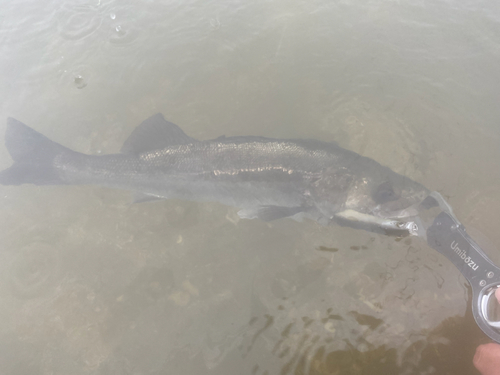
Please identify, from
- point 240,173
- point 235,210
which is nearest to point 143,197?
point 235,210

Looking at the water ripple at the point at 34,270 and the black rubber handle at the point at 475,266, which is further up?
the black rubber handle at the point at 475,266

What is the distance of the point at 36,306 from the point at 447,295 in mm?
6675

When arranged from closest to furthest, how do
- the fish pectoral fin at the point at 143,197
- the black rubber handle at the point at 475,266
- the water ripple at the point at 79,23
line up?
the black rubber handle at the point at 475,266, the fish pectoral fin at the point at 143,197, the water ripple at the point at 79,23

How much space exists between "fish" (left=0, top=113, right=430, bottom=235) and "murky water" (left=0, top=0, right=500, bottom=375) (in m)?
0.44

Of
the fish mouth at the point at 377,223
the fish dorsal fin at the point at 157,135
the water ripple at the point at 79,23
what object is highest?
the water ripple at the point at 79,23

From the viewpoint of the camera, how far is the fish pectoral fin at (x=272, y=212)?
4453 mm

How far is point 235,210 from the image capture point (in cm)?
502

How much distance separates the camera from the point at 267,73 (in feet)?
22.1

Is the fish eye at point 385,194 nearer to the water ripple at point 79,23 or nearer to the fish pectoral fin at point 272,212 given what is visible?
the fish pectoral fin at point 272,212

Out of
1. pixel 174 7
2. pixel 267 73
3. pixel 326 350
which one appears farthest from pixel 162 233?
pixel 174 7

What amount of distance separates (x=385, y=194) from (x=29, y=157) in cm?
649

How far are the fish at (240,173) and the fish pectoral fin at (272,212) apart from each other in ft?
0.06

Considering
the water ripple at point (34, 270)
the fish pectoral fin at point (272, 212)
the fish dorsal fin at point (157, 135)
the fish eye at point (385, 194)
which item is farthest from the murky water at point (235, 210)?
the fish dorsal fin at point (157, 135)

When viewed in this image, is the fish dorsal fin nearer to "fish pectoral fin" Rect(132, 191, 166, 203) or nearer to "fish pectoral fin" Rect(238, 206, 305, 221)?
"fish pectoral fin" Rect(132, 191, 166, 203)
